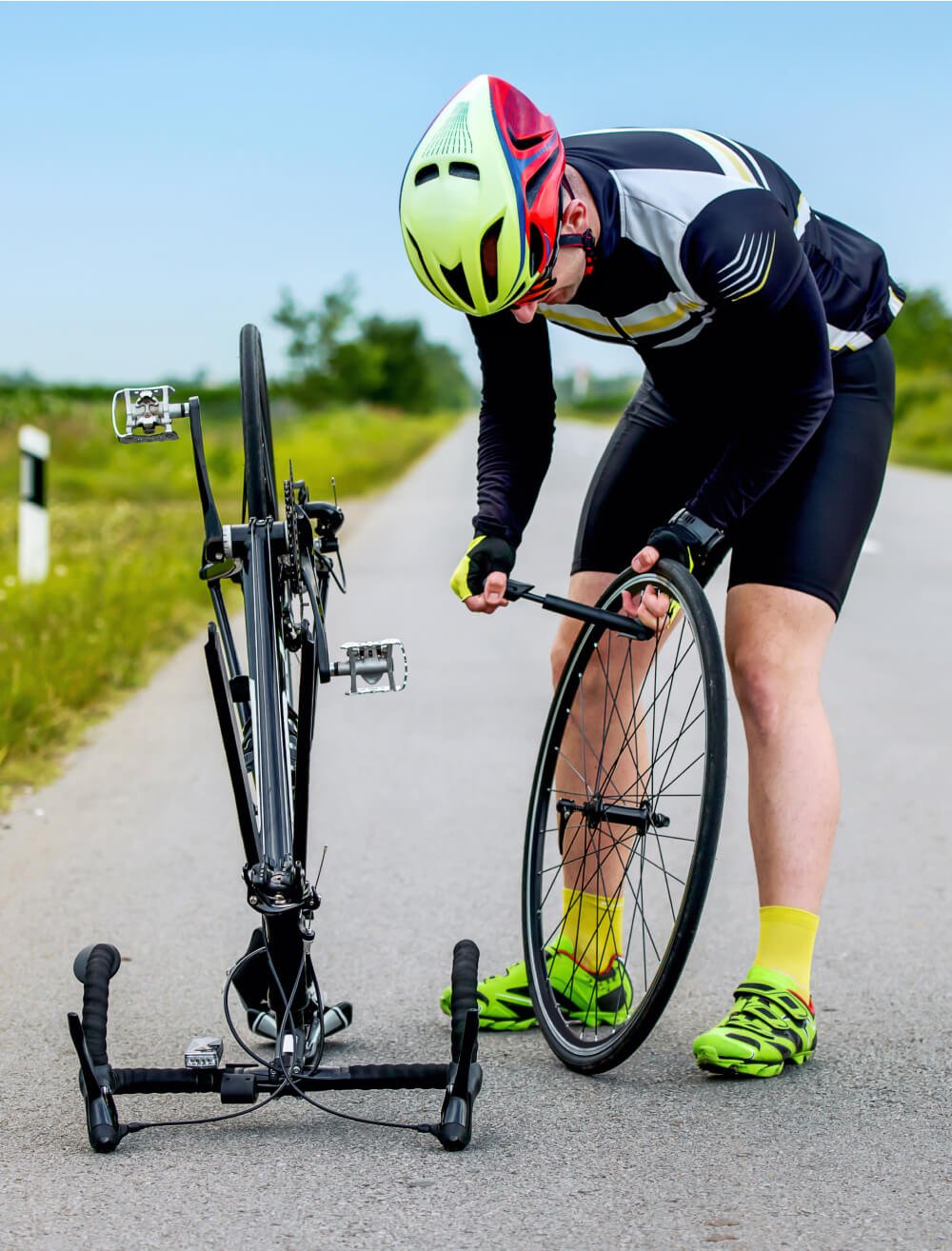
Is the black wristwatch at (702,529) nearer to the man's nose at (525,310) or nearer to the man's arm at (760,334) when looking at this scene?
the man's arm at (760,334)

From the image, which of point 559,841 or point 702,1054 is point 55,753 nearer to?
point 559,841

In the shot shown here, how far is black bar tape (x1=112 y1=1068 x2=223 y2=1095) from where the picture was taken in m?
2.76

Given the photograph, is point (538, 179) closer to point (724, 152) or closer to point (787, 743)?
point (724, 152)

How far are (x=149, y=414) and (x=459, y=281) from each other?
1.99ft

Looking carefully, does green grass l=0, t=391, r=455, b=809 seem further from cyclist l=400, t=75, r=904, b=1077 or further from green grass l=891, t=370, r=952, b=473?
green grass l=891, t=370, r=952, b=473

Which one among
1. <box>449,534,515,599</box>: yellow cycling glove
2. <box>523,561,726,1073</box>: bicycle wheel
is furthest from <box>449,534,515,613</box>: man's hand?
<box>523,561,726,1073</box>: bicycle wheel

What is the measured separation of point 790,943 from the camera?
3252 mm

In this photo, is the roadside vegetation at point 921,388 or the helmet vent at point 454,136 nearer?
the helmet vent at point 454,136

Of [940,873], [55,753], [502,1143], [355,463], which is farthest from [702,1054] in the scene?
[355,463]

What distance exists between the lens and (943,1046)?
3.27 meters

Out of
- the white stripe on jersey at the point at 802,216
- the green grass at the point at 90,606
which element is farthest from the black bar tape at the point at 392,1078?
the green grass at the point at 90,606

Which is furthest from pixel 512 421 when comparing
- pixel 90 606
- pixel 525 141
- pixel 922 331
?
pixel 922 331

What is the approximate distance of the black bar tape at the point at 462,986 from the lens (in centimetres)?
281

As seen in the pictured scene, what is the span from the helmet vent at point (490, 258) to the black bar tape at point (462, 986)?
1.18 metres
